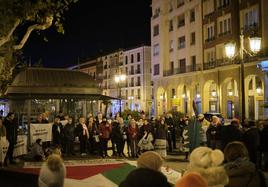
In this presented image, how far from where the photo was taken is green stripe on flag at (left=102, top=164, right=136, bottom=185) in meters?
14.0

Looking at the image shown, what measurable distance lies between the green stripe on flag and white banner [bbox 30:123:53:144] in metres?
5.22

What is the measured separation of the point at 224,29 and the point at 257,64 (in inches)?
358

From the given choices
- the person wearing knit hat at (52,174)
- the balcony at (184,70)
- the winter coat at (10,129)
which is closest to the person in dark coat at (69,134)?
the winter coat at (10,129)

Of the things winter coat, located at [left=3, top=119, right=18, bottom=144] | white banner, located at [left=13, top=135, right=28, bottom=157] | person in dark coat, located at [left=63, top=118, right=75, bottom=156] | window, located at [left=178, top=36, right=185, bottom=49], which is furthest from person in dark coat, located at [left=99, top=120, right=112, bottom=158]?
window, located at [left=178, top=36, right=185, bottom=49]

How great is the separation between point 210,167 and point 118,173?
9.95m

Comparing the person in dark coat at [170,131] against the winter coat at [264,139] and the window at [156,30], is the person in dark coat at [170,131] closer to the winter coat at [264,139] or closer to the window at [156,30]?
the winter coat at [264,139]

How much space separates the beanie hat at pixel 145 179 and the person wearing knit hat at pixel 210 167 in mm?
426

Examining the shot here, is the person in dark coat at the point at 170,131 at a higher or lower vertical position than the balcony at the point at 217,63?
lower

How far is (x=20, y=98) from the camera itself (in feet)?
82.9

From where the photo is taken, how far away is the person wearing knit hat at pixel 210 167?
5312 millimetres

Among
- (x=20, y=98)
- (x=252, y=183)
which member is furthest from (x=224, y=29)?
(x=252, y=183)

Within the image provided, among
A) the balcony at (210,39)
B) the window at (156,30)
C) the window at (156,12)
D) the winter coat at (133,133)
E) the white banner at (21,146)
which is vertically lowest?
the white banner at (21,146)

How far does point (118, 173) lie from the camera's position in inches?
591

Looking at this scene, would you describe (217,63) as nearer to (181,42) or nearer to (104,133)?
(181,42)
